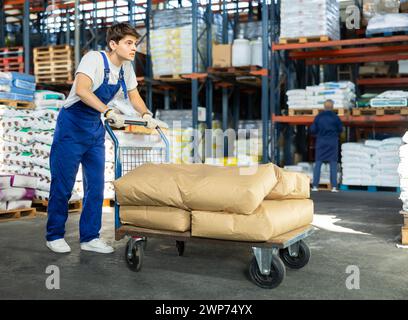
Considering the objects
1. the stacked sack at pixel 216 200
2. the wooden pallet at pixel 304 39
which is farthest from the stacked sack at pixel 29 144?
the wooden pallet at pixel 304 39

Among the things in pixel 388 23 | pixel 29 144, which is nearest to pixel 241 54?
pixel 388 23

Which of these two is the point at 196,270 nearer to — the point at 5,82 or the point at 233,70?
the point at 5,82

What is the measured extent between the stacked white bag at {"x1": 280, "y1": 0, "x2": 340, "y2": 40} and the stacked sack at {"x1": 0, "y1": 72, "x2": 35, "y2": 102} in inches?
199

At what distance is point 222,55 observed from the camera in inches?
436

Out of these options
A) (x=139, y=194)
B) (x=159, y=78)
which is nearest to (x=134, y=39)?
(x=139, y=194)

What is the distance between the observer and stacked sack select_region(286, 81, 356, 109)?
10.2 meters

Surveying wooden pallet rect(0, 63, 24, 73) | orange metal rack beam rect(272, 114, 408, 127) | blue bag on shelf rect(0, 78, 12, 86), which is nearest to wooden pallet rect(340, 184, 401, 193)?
orange metal rack beam rect(272, 114, 408, 127)

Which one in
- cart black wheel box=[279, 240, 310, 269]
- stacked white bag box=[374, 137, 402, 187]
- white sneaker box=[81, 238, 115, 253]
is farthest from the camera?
stacked white bag box=[374, 137, 402, 187]

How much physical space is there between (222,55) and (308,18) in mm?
1952

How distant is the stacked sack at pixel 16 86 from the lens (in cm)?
827

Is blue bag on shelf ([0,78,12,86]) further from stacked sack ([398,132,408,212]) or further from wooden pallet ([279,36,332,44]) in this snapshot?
stacked sack ([398,132,408,212])

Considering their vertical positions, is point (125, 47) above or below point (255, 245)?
above

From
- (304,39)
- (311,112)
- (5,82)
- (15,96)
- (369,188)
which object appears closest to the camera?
(5,82)
